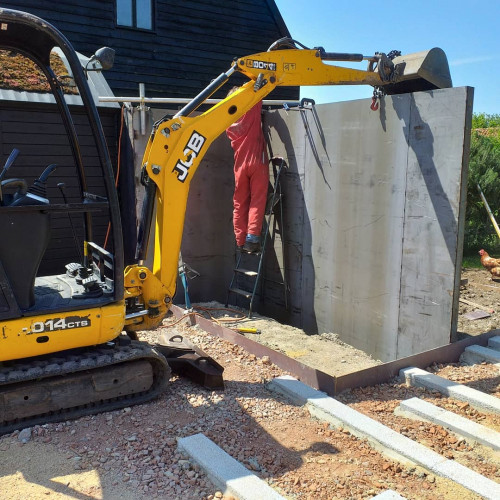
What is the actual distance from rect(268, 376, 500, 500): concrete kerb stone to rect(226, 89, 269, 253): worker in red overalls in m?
2.50

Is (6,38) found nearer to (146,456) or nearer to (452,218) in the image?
(146,456)

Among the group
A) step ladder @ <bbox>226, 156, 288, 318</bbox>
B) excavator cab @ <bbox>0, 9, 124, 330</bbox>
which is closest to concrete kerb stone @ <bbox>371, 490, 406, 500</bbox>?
excavator cab @ <bbox>0, 9, 124, 330</bbox>

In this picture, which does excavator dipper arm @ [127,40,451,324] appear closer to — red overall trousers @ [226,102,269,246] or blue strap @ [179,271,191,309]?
red overall trousers @ [226,102,269,246]

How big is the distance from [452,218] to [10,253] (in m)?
3.64

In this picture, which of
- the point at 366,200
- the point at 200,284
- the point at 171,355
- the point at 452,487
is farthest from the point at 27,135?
the point at 452,487

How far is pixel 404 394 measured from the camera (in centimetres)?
455

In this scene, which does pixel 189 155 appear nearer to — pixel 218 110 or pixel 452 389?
pixel 218 110

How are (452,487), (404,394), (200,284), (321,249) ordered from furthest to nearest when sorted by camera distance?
(200,284)
(321,249)
(404,394)
(452,487)

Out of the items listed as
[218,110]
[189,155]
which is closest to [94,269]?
[189,155]

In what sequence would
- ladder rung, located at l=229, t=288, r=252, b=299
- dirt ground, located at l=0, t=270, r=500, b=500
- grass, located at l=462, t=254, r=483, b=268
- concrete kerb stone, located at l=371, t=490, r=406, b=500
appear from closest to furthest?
Result: concrete kerb stone, located at l=371, t=490, r=406, b=500
dirt ground, located at l=0, t=270, r=500, b=500
ladder rung, located at l=229, t=288, r=252, b=299
grass, located at l=462, t=254, r=483, b=268

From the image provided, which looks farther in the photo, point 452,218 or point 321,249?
point 321,249

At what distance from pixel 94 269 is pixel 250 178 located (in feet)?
9.04

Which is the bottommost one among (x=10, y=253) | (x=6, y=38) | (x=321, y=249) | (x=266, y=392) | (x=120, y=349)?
(x=266, y=392)

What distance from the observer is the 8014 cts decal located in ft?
12.1
